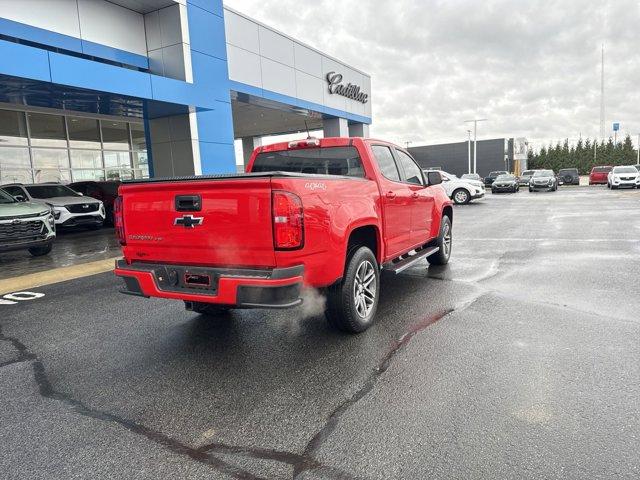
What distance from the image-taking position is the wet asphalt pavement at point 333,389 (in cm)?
259

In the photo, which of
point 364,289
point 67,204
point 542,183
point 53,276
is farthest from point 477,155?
point 364,289

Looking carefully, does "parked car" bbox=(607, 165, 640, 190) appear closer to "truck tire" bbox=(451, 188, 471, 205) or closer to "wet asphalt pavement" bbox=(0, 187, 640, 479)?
"truck tire" bbox=(451, 188, 471, 205)

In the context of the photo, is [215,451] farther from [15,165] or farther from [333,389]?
[15,165]

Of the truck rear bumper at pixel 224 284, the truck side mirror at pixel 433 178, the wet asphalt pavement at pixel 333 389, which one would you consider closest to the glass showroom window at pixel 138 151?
the wet asphalt pavement at pixel 333 389

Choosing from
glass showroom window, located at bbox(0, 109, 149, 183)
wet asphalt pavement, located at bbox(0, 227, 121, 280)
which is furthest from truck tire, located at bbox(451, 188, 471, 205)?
glass showroom window, located at bbox(0, 109, 149, 183)

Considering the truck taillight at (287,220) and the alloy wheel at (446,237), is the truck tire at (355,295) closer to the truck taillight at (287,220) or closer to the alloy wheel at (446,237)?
the truck taillight at (287,220)

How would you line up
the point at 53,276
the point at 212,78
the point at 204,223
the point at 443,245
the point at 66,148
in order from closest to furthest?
the point at 204,223
the point at 443,245
the point at 53,276
the point at 212,78
the point at 66,148

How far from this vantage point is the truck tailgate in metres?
3.65

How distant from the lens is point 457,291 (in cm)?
612

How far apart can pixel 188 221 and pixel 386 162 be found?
2.75 metres

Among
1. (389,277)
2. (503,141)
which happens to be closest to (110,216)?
(389,277)

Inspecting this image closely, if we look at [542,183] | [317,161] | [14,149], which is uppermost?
[14,149]

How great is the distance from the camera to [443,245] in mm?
7555

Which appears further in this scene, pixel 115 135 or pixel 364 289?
pixel 115 135
